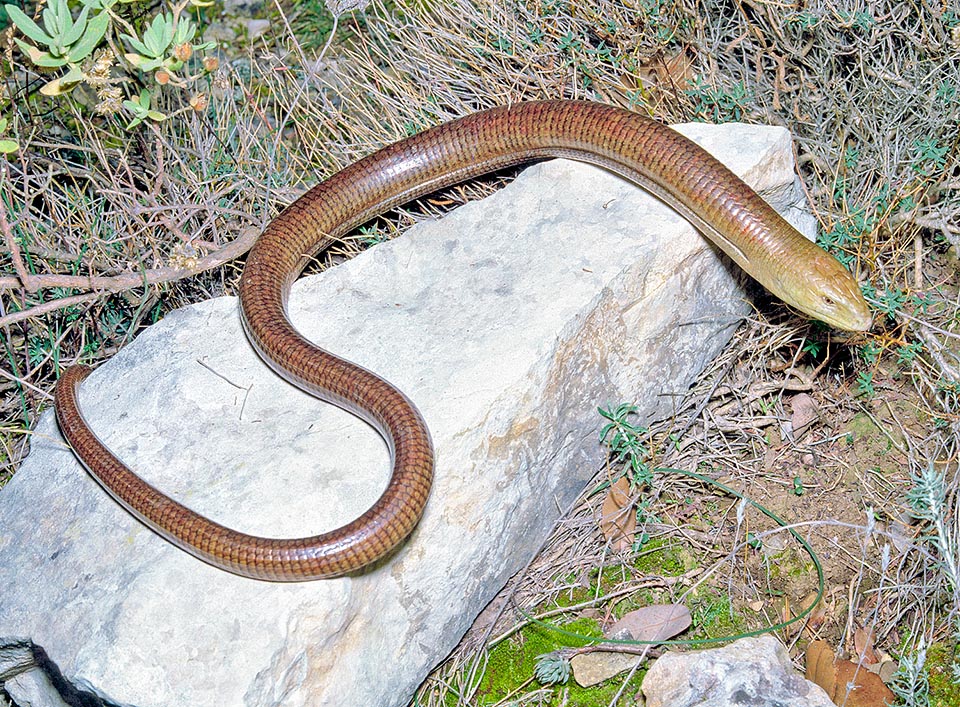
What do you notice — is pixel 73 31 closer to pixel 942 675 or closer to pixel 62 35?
pixel 62 35

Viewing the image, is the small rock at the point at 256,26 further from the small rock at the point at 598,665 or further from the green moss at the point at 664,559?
the small rock at the point at 598,665

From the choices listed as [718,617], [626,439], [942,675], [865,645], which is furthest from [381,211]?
[942,675]

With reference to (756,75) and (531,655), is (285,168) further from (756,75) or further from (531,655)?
(531,655)

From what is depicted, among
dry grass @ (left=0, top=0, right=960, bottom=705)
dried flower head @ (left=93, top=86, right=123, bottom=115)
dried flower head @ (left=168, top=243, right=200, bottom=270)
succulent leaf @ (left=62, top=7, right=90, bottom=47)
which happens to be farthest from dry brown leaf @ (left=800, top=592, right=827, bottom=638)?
succulent leaf @ (left=62, top=7, right=90, bottom=47)

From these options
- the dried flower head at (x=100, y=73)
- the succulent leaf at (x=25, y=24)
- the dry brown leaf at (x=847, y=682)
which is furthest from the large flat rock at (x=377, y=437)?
the succulent leaf at (x=25, y=24)

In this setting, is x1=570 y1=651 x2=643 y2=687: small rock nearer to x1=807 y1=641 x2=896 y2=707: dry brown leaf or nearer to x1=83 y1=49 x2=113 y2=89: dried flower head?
x1=807 y1=641 x2=896 y2=707: dry brown leaf

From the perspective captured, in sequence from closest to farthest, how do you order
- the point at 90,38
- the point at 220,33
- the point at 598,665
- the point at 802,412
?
the point at 598,665 → the point at 90,38 → the point at 802,412 → the point at 220,33
